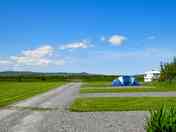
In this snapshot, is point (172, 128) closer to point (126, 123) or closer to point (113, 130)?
point (113, 130)

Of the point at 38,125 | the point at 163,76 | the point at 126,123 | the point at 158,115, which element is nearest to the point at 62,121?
the point at 38,125

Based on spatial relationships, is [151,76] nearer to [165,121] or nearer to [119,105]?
[119,105]

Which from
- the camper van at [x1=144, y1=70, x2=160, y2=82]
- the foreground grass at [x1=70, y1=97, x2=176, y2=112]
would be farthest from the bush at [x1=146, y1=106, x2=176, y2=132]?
the camper van at [x1=144, y1=70, x2=160, y2=82]

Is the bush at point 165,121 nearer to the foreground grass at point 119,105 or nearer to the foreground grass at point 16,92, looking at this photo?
the foreground grass at point 119,105

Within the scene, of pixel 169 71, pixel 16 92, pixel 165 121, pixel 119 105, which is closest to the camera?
pixel 165 121

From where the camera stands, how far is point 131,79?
75250 millimetres

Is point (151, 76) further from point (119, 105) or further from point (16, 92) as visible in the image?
point (119, 105)

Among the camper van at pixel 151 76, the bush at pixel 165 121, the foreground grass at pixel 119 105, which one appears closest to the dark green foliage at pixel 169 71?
the camper van at pixel 151 76

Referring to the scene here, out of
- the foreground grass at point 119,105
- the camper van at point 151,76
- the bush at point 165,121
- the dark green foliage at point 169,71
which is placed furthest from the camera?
the camper van at point 151,76

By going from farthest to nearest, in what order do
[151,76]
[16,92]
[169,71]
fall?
[151,76] < [169,71] < [16,92]

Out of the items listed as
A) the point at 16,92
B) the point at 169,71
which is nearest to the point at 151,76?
the point at 169,71

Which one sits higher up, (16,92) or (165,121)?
(165,121)

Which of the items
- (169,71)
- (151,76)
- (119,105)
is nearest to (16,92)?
(119,105)

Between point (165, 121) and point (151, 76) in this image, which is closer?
point (165, 121)
